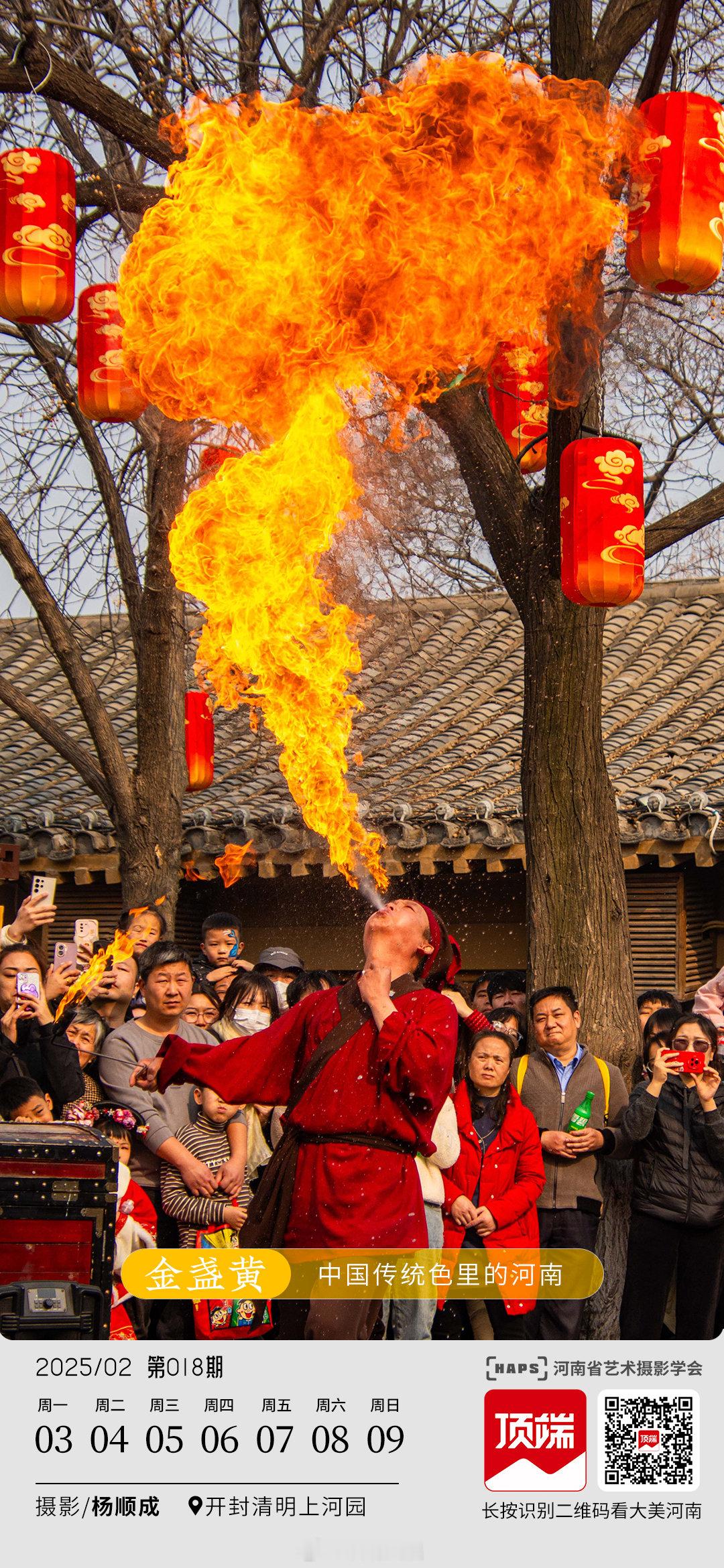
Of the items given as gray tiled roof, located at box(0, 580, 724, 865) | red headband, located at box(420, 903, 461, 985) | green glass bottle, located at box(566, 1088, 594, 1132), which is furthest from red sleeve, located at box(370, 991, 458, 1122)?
gray tiled roof, located at box(0, 580, 724, 865)

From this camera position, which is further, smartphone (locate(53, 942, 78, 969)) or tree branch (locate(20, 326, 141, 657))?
tree branch (locate(20, 326, 141, 657))

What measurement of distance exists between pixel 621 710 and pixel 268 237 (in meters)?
5.87

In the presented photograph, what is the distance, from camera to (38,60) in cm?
571

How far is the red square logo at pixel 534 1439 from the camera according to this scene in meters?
3.97

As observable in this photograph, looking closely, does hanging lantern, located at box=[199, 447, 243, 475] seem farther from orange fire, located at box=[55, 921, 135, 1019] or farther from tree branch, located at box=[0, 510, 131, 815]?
orange fire, located at box=[55, 921, 135, 1019]

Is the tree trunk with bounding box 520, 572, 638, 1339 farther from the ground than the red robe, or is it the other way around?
the tree trunk with bounding box 520, 572, 638, 1339

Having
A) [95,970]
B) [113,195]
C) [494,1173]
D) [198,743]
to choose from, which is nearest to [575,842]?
[494,1173]

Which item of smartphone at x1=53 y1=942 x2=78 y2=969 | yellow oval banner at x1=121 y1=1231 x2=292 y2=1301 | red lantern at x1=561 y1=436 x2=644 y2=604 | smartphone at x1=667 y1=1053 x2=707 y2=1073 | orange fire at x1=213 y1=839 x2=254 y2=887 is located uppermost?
red lantern at x1=561 y1=436 x2=644 y2=604

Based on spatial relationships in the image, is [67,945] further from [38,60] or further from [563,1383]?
[38,60]

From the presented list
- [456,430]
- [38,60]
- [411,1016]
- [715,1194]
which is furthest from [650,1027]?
[38,60]

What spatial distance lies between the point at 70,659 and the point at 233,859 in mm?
1841

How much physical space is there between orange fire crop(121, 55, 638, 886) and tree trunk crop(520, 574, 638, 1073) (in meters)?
0.81

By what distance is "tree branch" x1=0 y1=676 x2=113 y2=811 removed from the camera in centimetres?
852

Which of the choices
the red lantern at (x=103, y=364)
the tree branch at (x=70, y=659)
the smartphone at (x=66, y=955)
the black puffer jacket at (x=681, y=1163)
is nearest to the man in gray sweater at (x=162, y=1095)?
the smartphone at (x=66, y=955)
